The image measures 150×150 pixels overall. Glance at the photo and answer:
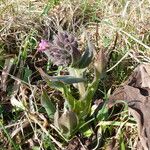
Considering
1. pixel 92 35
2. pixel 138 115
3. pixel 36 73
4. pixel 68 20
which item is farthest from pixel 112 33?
pixel 138 115

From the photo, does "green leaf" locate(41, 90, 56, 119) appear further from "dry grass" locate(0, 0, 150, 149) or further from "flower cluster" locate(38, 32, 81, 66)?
"flower cluster" locate(38, 32, 81, 66)

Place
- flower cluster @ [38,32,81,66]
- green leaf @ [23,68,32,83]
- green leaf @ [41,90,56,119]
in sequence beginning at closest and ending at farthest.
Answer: flower cluster @ [38,32,81,66] < green leaf @ [41,90,56,119] < green leaf @ [23,68,32,83]

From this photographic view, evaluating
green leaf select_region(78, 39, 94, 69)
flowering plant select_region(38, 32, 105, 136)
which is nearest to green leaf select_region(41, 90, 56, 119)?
flowering plant select_region(38, 32, 105, 136)

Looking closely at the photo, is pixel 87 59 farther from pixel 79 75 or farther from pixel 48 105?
pixel 48 105

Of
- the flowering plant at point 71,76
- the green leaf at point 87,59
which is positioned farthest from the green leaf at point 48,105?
the green leaf at point 87,59

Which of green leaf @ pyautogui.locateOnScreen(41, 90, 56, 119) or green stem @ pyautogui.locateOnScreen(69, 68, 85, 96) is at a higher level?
green stem @ pyautogui.locateOnScreen(69, 68, 85, 96)

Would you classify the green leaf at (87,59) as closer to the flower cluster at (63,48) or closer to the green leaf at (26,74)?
the flower cluster at (63,48)
